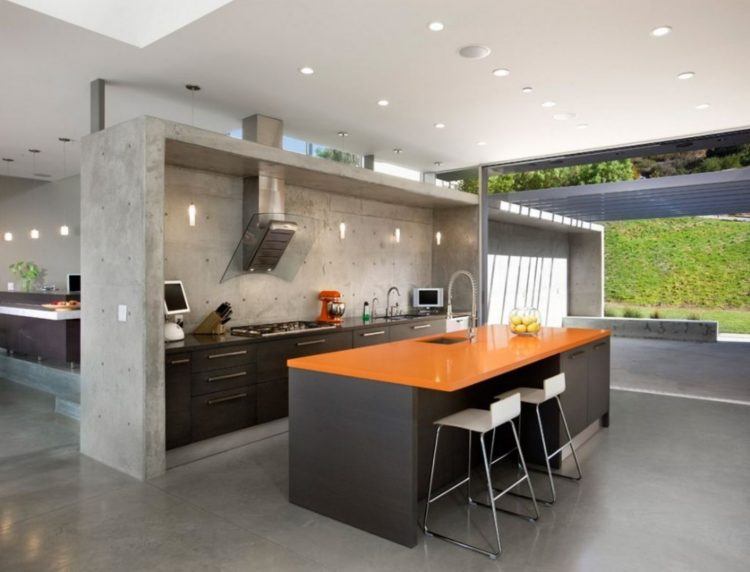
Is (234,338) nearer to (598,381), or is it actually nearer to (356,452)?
(356,452)

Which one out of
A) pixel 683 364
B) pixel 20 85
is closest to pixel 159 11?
pixel 20 85

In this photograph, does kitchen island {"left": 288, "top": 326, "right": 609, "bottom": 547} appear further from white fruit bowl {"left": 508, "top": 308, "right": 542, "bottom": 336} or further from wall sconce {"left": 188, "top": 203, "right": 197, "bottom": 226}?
wall sconce {"left": 188, "top": 203, "right": 197, "bottom": 226}

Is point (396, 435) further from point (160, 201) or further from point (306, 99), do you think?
point (306, 99)

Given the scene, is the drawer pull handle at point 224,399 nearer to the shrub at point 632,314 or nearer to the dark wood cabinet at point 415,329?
the dark wood cabinet at point 415,329

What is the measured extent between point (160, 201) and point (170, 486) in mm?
1887

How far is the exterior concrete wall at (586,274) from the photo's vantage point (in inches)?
583

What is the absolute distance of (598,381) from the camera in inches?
184

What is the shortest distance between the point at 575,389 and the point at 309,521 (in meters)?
2.29

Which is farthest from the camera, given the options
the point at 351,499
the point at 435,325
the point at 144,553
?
the point at 435,325

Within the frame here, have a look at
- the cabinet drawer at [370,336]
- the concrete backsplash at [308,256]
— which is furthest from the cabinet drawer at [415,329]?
the concrete backsplash at [308,256]

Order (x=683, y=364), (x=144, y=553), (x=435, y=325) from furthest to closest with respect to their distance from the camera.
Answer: (x=683, y=364)
(x=435, y=325)
(x=144, y=553)

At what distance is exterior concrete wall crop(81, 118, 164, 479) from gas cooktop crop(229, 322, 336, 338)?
109 cm

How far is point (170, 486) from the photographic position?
354 centimetres

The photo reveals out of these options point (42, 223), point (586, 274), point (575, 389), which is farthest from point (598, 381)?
point (586, 274)
